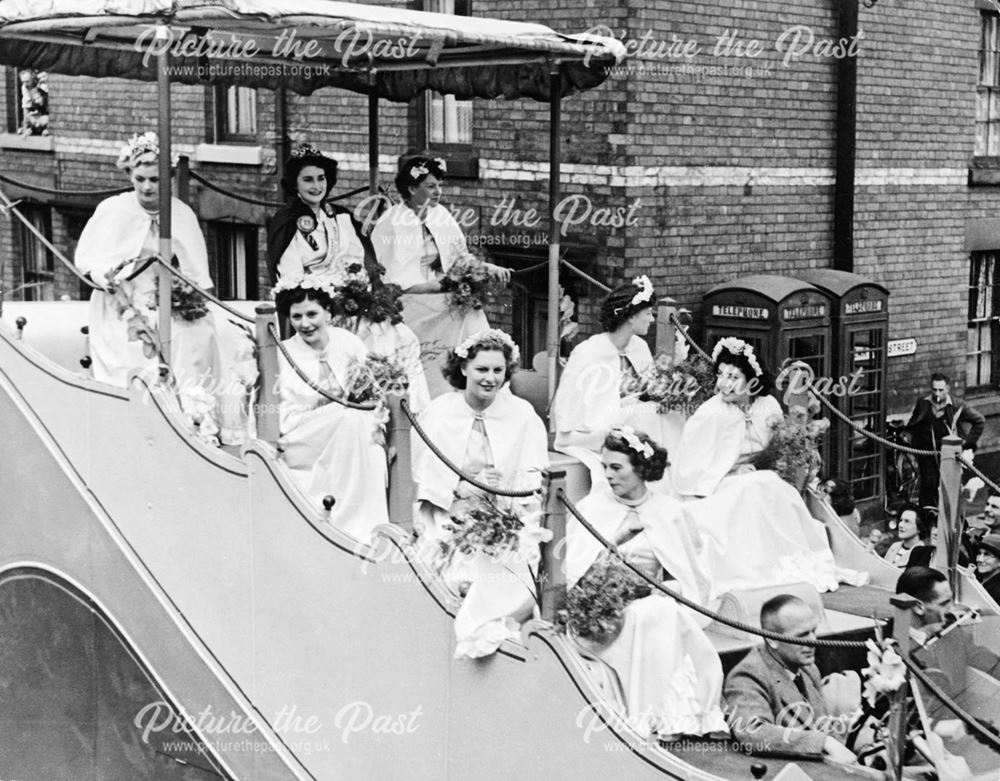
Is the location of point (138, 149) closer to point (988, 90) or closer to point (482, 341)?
point (482, 341)

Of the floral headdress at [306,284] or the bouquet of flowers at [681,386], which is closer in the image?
the floral headdress at [306,284]

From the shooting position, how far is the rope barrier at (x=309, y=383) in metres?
8.68

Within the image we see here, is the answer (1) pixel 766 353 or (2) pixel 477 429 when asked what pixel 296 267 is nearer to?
(2) pixel 477 429

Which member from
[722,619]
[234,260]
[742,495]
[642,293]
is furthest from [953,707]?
[234,260]

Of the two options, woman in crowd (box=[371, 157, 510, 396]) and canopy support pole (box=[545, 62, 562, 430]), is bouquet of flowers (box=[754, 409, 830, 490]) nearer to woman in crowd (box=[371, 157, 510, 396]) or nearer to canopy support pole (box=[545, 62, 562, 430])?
canopy support pole (box=[545, 62, 562, 430])

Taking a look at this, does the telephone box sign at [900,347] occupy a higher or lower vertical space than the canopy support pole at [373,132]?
lower

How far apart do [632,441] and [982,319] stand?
10985 millimetres

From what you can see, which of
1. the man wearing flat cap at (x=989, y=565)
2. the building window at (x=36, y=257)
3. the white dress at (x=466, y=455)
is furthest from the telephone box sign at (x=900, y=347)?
the building window at (x=36, y=257)

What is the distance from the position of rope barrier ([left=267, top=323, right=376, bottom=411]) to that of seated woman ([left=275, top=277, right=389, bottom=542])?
0.08 metres

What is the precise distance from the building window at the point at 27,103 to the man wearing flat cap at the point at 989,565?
13708 mm

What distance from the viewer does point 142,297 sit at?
10.1m

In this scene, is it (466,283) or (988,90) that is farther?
(988,90)

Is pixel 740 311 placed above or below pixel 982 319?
above

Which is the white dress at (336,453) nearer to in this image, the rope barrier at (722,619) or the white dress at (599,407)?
the white dress at (599,407)
